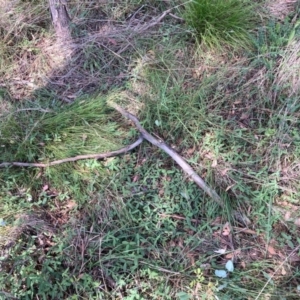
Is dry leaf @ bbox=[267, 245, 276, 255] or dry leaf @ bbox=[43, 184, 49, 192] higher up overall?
dry leaf @ bbox=[43, 184, 49, 192]

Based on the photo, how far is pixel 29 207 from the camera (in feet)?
6.82

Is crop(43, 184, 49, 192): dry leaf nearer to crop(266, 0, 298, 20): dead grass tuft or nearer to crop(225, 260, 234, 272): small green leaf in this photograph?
crop(225, 260, 234, 272): small green leaf

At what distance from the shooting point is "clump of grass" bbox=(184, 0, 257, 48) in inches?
97.4

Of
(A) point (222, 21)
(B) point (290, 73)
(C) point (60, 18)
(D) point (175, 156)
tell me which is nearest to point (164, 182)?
(D) point (175, 156)

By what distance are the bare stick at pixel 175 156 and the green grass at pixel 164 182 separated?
3 centimetres

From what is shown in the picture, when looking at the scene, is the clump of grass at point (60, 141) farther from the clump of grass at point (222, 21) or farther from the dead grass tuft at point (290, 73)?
the dead grass tuft at point (290, 73)

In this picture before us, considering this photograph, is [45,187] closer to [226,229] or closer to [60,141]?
[60,141]

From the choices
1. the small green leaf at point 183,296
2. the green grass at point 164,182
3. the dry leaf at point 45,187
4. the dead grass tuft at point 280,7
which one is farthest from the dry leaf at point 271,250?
the dead grass tuft at point 280,7

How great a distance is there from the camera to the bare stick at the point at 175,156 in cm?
207

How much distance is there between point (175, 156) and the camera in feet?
7.22

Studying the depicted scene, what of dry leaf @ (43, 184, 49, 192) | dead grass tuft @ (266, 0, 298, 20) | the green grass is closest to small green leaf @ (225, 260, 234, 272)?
the green grass

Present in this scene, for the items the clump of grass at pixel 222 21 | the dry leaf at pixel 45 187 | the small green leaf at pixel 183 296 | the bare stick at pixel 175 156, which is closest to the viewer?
the small green leaf at pixel 183 296

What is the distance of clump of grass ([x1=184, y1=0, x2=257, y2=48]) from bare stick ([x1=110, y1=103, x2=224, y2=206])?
690 millimetres

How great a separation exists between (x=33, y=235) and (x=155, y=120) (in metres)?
0.92
